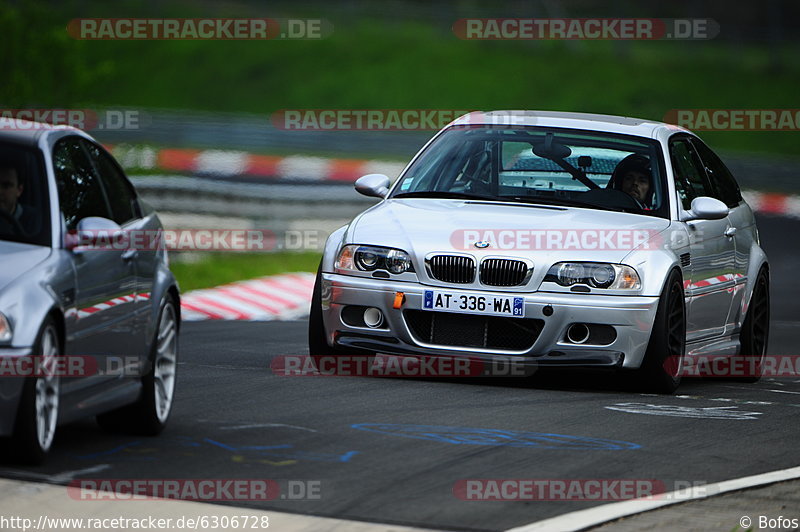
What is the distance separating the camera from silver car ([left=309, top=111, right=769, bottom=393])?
10.2 meters

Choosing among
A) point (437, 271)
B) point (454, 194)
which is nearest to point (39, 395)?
point (437, 271)

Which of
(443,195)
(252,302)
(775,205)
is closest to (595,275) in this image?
(443,195)

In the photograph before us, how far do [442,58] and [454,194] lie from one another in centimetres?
4401

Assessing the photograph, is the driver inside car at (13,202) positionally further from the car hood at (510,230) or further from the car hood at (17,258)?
the car hood at (510,230)

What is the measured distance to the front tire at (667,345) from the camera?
10336mm

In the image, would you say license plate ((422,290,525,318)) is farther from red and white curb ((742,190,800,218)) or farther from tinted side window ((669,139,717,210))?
red and white curb ((742,190,800,218))

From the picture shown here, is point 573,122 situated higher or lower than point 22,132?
higher

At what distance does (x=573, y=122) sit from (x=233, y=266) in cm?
1197

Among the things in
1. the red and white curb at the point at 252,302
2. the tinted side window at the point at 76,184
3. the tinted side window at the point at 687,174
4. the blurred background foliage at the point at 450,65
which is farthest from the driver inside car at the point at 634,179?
the blurred background foliage at the point at 450,65

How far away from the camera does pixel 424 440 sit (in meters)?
8.19

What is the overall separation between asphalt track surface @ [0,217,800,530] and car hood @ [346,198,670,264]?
0.86m

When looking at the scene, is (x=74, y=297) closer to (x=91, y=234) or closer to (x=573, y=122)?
(x=91, y=234)

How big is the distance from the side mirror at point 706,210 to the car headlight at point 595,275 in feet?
3.71

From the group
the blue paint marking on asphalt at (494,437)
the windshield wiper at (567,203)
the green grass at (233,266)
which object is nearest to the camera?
the blue paint marking on asphalt at (494,437)
